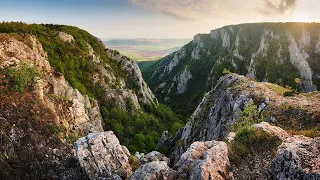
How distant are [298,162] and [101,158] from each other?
55.2 feet

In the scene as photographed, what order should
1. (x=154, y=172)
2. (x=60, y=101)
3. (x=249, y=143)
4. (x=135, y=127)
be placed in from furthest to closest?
(x=135, y=127) → (x=60, y=101) → (x=249, y=143) → (x=154, y=172)

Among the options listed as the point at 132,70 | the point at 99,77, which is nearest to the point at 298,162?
the point at 99,77

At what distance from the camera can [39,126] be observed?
34.1m

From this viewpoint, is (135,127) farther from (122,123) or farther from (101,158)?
(101,158)

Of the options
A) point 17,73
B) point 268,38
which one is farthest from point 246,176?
point 268,38

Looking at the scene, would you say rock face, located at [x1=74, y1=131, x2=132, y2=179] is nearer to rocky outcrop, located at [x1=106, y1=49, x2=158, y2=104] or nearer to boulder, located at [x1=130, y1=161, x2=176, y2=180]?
boulder, located at [x1=130, y1=161, x2=176, y2=180]

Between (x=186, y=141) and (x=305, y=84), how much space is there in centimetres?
8641

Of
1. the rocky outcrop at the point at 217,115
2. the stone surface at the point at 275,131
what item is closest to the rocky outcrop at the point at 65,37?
the rocky outcrop at the point at 217,115

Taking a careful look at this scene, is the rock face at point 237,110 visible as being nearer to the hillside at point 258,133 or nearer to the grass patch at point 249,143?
the hillside at point 258,133

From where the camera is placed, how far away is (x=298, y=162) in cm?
1512

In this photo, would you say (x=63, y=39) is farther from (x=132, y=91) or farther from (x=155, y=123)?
(x=155, y=123)

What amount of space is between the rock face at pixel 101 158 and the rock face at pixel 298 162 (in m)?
13.3

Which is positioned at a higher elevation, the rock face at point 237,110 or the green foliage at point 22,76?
the green foliage at point 22,76

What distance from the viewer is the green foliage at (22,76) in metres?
37.1
